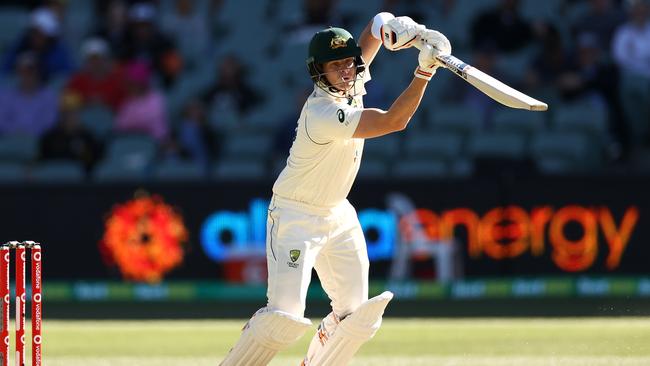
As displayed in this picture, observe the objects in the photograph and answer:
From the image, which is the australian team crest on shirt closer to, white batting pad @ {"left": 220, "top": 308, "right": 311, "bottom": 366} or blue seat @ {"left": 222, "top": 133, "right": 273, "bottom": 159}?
white batting pad @ {"left": 220, "top": 308, "right": 311, "bottom": 366}

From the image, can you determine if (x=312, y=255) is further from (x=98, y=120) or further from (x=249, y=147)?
(x=98, y=120)

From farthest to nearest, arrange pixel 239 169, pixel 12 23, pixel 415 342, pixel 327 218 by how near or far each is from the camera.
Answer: pixel 12 23 < pixel 239 169 < pixel 415 342 < pixel 327 218

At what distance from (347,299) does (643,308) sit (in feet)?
14.8

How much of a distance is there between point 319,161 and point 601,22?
21.8 ft

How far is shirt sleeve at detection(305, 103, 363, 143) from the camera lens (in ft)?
17.5

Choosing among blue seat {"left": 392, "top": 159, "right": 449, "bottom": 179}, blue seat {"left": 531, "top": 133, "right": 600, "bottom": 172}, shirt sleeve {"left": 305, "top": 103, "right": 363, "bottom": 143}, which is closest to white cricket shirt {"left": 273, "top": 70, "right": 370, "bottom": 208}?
shirt sleeve {"left": 305, "top": 103, "right": 363, "bottom": 143}

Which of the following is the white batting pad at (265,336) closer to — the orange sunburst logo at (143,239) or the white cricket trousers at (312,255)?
the white cricket trousers at (312,255)

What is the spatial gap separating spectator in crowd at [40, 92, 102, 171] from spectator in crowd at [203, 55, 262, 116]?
110cm

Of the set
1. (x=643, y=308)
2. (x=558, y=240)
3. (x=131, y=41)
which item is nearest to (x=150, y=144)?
(x=131, y=41)

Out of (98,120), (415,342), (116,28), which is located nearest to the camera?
(415,342)

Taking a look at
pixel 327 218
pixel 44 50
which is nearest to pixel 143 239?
pixel 44 50

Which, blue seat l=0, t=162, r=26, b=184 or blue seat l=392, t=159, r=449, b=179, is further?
blue seat l=0, t=162, r=26, b=184

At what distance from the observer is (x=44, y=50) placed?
12.8 metres

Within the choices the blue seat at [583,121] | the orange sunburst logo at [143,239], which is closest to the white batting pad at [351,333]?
the orange sunburst logo at [143,239]
